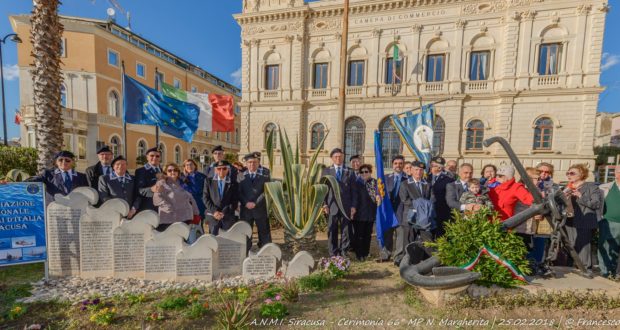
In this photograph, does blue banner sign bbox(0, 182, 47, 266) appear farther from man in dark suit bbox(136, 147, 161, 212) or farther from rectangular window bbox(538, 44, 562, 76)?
rectangular window bbox(538, 44, 562, 76)

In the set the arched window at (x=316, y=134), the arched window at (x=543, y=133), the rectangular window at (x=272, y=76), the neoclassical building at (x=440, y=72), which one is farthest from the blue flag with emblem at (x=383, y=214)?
the rectangular window at (x=272, y=76)

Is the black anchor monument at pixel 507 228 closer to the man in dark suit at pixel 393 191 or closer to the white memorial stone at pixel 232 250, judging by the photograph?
the man in dark suit at pixel 393 191

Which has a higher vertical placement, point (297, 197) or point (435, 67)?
point (435, 67)

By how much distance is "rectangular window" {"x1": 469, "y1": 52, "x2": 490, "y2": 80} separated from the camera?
1788cm

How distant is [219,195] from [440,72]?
63.1ft

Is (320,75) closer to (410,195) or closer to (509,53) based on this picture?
(509,53)

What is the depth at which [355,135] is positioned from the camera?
20.5 meters

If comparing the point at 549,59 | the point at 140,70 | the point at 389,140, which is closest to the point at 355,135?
the point at 389,140

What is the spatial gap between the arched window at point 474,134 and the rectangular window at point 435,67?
3.91m

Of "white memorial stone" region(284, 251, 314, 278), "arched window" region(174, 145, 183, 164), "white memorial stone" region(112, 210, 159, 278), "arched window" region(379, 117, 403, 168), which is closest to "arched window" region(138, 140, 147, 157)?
"arched window" region(174, 145, 183, 164)

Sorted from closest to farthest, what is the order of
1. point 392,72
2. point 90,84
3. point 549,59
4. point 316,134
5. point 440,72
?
point 549,59 → point 440,72 → point 392,72 → point 316,134 → point 90,84

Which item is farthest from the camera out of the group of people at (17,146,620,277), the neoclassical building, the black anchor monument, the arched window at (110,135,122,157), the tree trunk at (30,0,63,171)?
the arched window at (110,135,122,157)

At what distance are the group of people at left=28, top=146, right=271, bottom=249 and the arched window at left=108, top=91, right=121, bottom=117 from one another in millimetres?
23441

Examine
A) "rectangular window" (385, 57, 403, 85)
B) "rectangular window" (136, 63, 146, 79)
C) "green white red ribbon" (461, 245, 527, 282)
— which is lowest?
"green white red ribbon" (461, 245, 527, 282)
